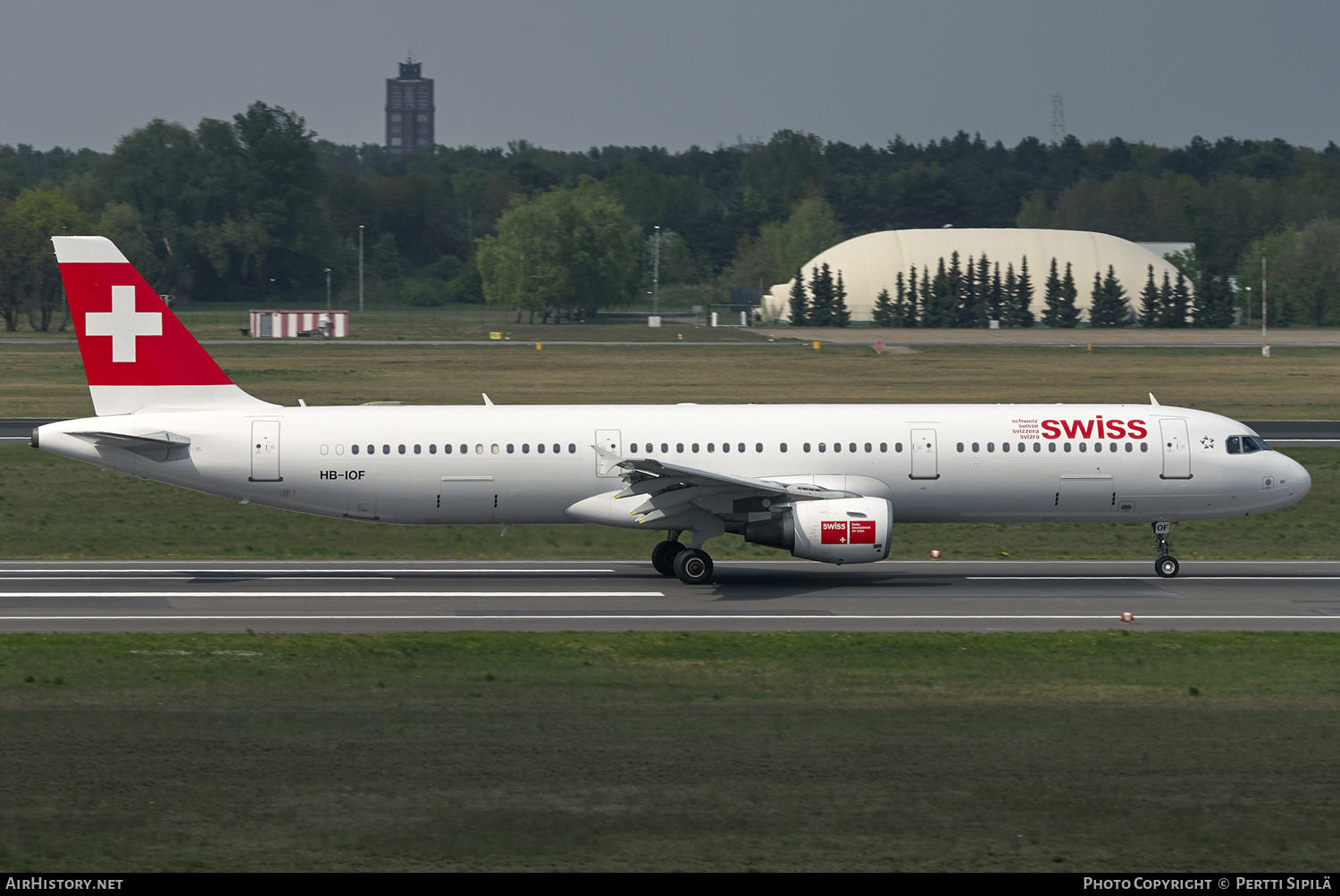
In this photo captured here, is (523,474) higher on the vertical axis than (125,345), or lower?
lower

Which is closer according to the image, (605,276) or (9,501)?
(9,501)

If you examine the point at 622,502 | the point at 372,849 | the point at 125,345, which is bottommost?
the point at 372,849

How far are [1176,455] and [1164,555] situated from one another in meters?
2.24

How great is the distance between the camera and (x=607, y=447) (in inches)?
1238

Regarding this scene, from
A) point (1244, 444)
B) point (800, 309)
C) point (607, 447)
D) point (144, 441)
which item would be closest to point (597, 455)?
point (607, 447)

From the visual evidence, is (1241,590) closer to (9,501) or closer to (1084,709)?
(1084,709)

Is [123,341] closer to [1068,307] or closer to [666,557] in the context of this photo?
[666,557]

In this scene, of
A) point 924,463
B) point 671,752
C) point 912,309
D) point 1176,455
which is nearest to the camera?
point 671,752

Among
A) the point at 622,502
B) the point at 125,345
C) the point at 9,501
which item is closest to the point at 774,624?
the point at 622,502

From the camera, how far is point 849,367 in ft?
320

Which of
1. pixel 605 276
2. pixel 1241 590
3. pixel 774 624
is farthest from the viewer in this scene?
pixel 605 276

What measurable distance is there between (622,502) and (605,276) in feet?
472
